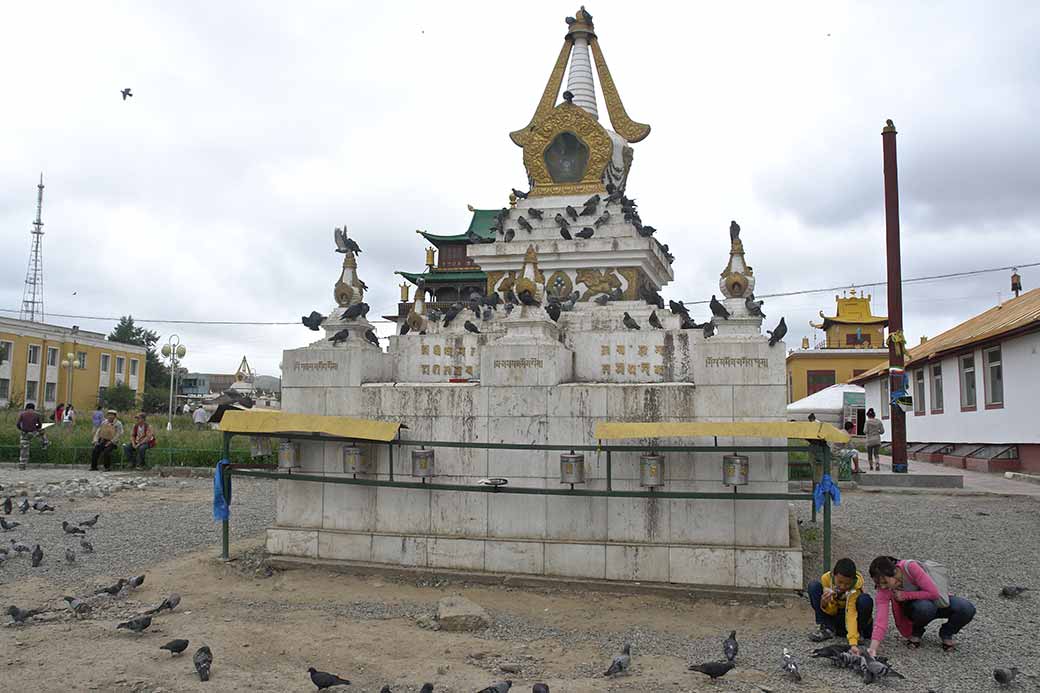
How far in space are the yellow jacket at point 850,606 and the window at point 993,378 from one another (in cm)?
2043

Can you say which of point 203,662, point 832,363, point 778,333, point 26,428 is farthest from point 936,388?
point 26,428

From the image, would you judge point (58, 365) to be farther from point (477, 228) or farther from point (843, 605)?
point (843, 605)

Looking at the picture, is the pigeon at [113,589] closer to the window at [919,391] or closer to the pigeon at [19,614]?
the pigeon at [19,614]

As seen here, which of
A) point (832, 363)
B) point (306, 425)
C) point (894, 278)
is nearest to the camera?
point (306, 425)

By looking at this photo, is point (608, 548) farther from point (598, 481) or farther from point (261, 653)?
point (261, 653)

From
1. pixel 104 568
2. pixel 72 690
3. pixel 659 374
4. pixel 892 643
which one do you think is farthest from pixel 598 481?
pixel 104 568

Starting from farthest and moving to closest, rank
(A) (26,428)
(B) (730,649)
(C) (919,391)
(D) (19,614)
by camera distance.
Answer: (C) (919,391)
(A) (26,428)
(D) (19,614)
(B) (730,649)

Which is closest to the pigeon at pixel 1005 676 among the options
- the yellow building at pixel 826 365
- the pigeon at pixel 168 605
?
the pigeon at pixel 168 605

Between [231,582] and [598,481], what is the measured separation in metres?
4.81

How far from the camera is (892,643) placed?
7449 mm

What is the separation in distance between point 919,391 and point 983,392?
6.92 metres

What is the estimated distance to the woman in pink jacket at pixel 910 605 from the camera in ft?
22.9

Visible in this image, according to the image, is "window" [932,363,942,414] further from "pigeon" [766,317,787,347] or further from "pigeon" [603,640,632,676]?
"pigeon" [603,640,632,676]

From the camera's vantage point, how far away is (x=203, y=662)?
654cm
